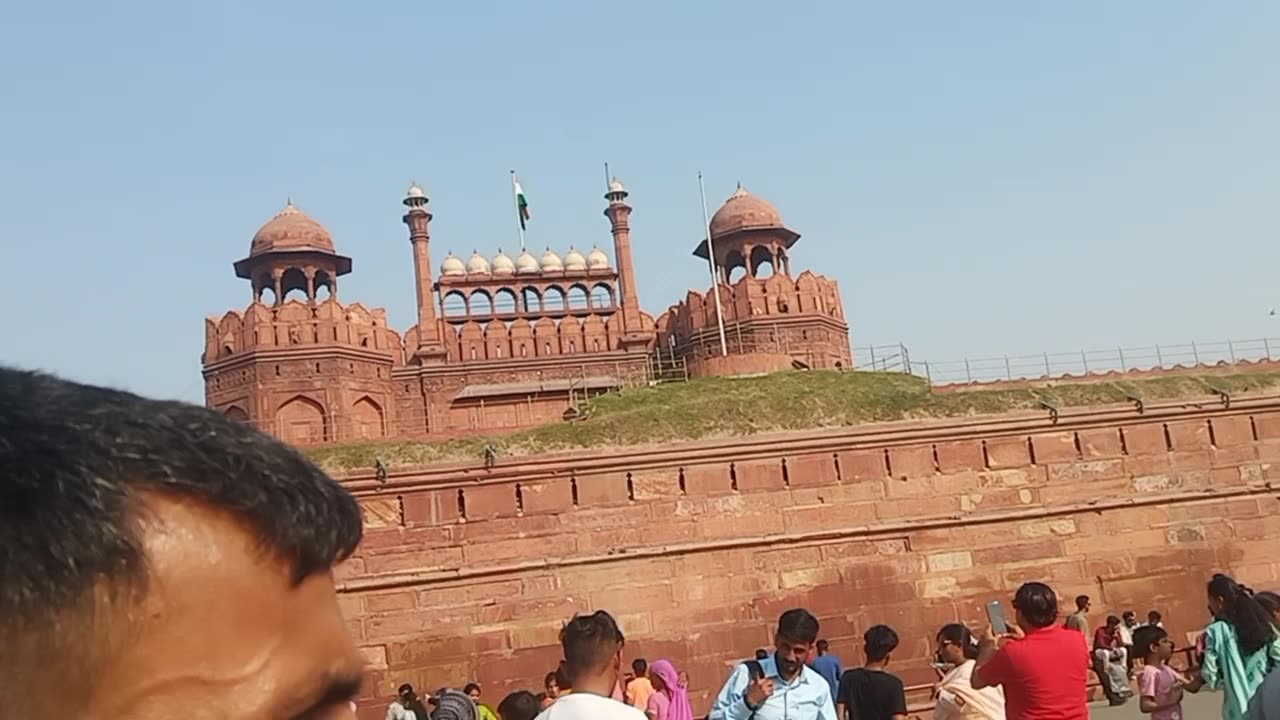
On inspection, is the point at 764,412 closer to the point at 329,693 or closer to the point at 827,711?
the point at 827,711

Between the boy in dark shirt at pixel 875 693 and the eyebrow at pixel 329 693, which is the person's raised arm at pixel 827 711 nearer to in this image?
the boy in dark shirt at pixel 875 693

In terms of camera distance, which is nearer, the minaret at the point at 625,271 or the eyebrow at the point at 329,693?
Result: the eyebrow at the point at 329,693

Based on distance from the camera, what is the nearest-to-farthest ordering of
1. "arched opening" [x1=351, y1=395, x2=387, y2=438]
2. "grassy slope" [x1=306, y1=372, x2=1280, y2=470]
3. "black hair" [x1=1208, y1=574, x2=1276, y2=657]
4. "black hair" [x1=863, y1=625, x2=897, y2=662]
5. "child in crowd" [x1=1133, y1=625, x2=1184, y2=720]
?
"black hair" [x1=1208, y1=574, x2=1276, y2=657]
"black hair" [x1=863, y1=625, x2=897, y2=662]
"child in crowd" [x1=1133, y1=625, x2=1184, y2=720]
"grassy slope" [x1=306, y1=372, x2=1280, y2=470]
"arched opening" [x1=351, y1=395, x2=387, y2=438]

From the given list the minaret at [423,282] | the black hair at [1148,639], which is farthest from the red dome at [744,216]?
the black hair at [1148,639]

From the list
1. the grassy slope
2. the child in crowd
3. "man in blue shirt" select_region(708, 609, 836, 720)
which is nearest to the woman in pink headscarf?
"man in blue shirt" select_region(708, 609, 836, 720)

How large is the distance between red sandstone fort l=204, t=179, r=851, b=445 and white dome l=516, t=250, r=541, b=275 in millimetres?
136

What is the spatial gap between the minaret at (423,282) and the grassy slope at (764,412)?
10.3 metres

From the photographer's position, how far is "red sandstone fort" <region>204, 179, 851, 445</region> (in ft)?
80.5

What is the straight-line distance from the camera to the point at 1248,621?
418 cm

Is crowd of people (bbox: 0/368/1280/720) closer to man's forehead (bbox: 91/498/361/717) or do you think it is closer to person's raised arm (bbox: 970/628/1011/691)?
man's forehead (bbox: 91/498/361/717)

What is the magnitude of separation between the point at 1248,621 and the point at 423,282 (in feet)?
85.0

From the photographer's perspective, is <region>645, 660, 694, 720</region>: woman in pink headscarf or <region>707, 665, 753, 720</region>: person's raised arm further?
<region>645, 660, 694, 720</region>: woman in pink headscarf

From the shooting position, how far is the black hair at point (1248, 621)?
4168 mm

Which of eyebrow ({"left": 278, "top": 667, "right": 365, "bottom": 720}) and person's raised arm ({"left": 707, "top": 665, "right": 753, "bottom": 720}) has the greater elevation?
eyebrow ({"left": 278, "top": 667, "right": 365, "bottom": 720})
